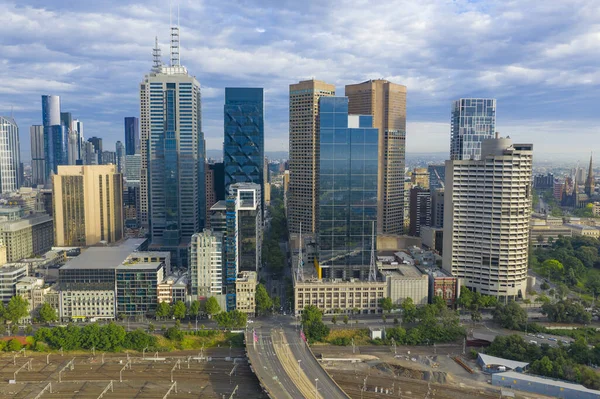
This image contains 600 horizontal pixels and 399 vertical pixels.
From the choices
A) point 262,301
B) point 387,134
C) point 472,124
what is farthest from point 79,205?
point 472,124

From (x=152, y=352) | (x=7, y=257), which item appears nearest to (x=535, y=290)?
(x=152, y=352)

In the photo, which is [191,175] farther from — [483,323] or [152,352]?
[483,323]

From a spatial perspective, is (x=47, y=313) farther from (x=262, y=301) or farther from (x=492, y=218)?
(x=492, y=218)

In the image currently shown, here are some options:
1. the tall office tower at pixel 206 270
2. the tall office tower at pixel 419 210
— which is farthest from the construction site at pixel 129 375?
the tall office tower at pixel 419 210

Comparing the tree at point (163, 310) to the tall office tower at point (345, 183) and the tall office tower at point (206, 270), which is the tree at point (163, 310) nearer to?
the tall office tower at point (206, 270)

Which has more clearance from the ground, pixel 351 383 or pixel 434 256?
pixel 434 256

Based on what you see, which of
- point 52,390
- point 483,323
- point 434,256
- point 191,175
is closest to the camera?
point 52,390

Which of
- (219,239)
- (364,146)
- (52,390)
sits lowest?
(52,390)
